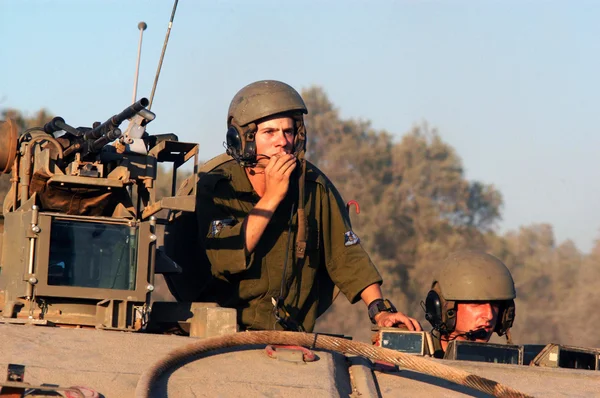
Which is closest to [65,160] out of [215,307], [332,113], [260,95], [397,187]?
[215,307]

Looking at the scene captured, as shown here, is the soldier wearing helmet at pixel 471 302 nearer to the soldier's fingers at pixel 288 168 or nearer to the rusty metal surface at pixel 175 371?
the soldier's fingers at pixel 288 168

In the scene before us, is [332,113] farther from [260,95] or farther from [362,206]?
[260,95]

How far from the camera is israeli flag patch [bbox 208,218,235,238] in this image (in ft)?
24.9

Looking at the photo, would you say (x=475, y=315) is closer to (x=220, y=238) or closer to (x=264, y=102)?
(x=264, y=102)

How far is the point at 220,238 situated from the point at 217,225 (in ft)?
0.34

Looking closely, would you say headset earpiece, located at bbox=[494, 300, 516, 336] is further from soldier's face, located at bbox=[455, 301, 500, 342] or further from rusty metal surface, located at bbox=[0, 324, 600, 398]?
rusty metal surface, located at bbox=[0, 324, 600, 398]

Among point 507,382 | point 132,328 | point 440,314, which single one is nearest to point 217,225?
point 132,328

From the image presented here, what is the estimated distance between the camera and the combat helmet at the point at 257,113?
8289 mm

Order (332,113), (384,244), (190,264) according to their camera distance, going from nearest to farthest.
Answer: (190,264) → (384,244) → (332,113)

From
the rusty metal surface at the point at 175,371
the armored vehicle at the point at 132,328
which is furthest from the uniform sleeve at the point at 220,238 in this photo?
the rusty metal surface at the point at 175,371

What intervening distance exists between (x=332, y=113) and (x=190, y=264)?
2931 centimetres

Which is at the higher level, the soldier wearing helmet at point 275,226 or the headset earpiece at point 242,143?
the headset earpiece at point 242,143

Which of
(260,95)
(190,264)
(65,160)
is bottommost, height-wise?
(190,264)

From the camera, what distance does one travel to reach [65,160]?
6965 millimetres
